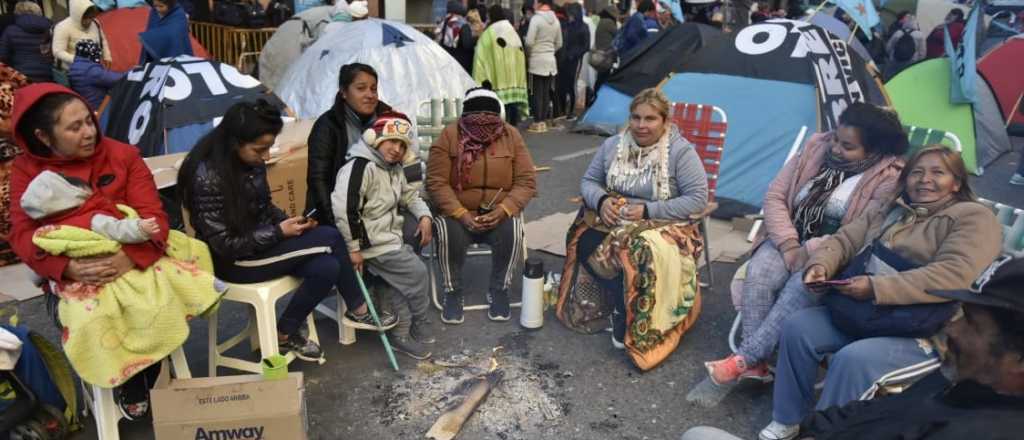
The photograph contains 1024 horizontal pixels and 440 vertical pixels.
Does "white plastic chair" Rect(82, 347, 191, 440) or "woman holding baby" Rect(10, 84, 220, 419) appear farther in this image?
"white plastic chair" Rect(82, 347, 191, 440)

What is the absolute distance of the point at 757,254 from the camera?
11.7ft

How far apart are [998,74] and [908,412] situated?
10.5 metres

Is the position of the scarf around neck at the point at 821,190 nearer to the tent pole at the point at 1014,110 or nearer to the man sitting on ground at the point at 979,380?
the man sitting on ground at the point at 979,380

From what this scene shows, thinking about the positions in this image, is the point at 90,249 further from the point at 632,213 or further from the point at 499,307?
the point at 632,213

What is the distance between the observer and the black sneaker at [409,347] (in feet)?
12.1

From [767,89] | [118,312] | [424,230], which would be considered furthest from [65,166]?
[767,89]

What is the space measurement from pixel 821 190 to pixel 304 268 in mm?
2581

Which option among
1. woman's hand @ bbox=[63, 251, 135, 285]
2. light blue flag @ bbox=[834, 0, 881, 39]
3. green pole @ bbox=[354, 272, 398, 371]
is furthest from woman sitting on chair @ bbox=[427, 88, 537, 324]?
light blue flag @ bbox=[834, 0, 881, 39]

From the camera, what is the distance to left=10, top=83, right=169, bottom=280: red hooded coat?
2.56 meters

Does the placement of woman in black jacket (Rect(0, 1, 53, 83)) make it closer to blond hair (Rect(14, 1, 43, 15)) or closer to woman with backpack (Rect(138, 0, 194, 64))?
blond hair (Rect(14, 1, 43, 15))

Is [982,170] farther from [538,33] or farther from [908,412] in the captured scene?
[908,412]

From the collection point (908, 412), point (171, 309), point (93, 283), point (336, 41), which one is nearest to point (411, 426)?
point (171, 309)

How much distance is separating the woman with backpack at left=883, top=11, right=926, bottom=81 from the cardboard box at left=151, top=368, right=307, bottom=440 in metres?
12.0

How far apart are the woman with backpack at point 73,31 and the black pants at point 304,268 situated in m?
4.11
